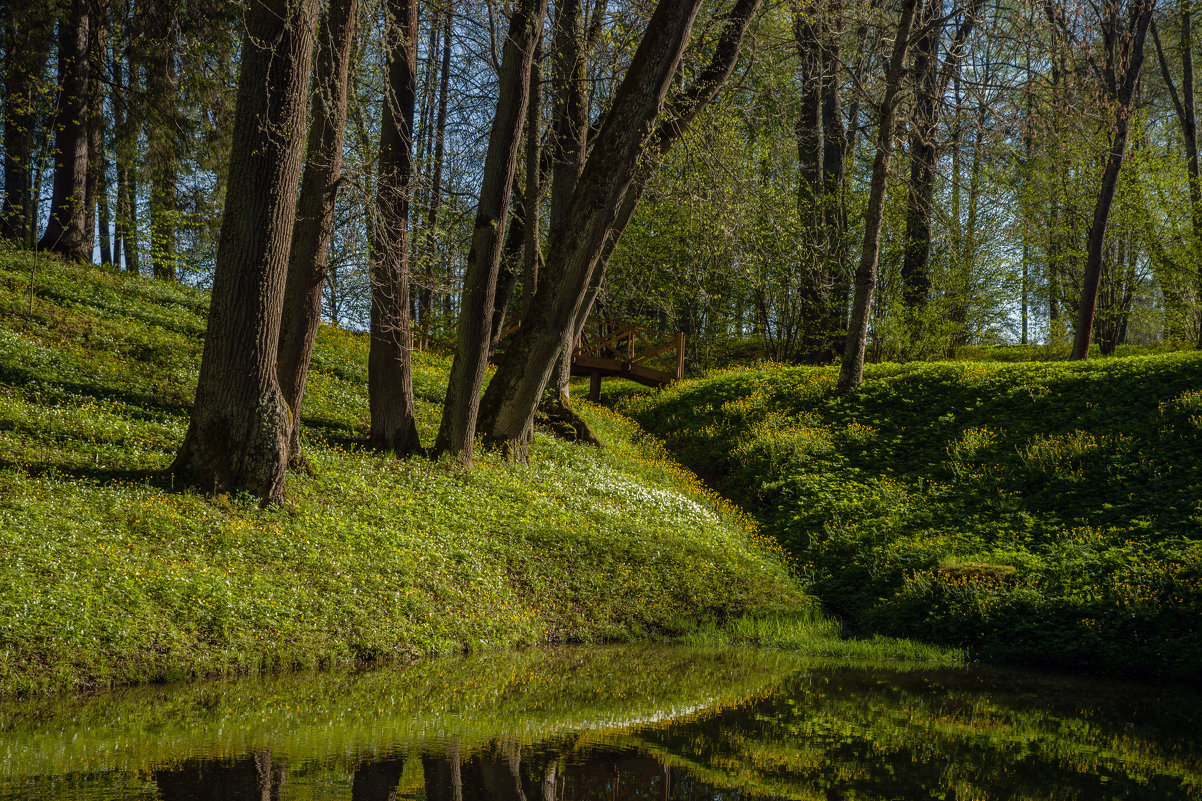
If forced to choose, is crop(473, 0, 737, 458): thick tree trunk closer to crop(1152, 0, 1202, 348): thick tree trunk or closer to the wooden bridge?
the wooden bridge

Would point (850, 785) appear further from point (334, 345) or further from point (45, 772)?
point (334, 345)

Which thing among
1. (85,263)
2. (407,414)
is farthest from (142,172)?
(407,414)

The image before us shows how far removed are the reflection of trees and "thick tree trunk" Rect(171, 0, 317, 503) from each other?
531cm

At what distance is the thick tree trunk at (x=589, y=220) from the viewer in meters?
11.5

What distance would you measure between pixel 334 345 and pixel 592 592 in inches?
446

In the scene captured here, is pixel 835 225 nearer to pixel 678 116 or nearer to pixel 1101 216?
pixel 1101 216

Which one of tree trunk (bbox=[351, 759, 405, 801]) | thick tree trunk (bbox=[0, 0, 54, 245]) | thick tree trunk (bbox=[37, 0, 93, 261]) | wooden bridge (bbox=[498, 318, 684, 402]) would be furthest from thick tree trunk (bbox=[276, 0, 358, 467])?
wooden bridge (bbox=[498, 318, 684, 402])

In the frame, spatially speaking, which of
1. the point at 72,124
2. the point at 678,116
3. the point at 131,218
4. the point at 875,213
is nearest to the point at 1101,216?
the point at 875,213

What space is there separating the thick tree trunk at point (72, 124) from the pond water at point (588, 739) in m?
13.3

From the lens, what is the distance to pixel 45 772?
4.28 meters

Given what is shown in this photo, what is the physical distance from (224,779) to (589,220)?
9.20 meters

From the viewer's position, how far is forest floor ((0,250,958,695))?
7.12 meters

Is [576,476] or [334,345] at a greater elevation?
[334,345]

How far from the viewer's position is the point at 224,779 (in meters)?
4.24
